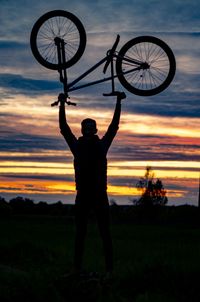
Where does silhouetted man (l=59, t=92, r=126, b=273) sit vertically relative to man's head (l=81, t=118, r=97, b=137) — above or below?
below

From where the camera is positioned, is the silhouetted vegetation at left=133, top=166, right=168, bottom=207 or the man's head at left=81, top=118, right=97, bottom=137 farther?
the silhouetted vegetation at left=133, top=166, right=168, bottom=207

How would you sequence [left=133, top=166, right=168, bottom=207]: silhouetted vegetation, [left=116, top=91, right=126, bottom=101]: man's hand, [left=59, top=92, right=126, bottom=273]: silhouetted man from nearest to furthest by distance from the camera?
[left=59, top=92, right=126, bottom=273]: silhouetted man
[left=116, top=91, right=126, bottom=101]: man's hand
[left=133, top=166, right=168, bottom=207]: silhouetted vegetation

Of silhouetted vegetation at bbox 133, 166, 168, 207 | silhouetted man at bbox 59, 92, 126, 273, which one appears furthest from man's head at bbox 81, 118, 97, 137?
silhouetted vegetation at bbox 133, 166, 168, 207

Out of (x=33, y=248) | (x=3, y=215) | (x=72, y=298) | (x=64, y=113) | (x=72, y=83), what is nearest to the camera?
(x=72, y=298)

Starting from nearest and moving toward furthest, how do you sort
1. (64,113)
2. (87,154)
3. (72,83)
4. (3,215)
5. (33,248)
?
1. (87,154)
2. (64,113)
3. (72,83)
4. (33,248)
5. (3,215)

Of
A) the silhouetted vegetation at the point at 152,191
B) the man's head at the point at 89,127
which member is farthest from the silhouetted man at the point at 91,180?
the silhouetted vegetation at the point at 152,191

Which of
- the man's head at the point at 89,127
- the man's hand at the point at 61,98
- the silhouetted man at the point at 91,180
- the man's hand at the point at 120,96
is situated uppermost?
the man's hand at the point at 120,96

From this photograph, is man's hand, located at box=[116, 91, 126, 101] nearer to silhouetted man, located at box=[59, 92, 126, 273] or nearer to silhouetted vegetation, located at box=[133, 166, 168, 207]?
silhouetted man, located at box=[59, 92, 126, 273]

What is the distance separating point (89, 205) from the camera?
9469 mm

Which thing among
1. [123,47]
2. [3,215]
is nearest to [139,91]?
[123,47]

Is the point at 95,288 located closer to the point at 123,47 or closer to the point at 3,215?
the point at 123,47

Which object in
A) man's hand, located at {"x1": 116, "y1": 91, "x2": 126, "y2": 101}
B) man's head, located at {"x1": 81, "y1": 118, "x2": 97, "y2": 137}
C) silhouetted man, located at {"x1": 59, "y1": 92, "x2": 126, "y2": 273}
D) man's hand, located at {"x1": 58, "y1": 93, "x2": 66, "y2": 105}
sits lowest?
silhouetted man, located at {"x1": 59, "y1": 92, "x2": 126, "y2": 273}

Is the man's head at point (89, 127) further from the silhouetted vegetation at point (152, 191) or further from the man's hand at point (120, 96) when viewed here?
the silhouetted vegetation at point (152, 191)

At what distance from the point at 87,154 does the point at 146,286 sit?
2336mm
